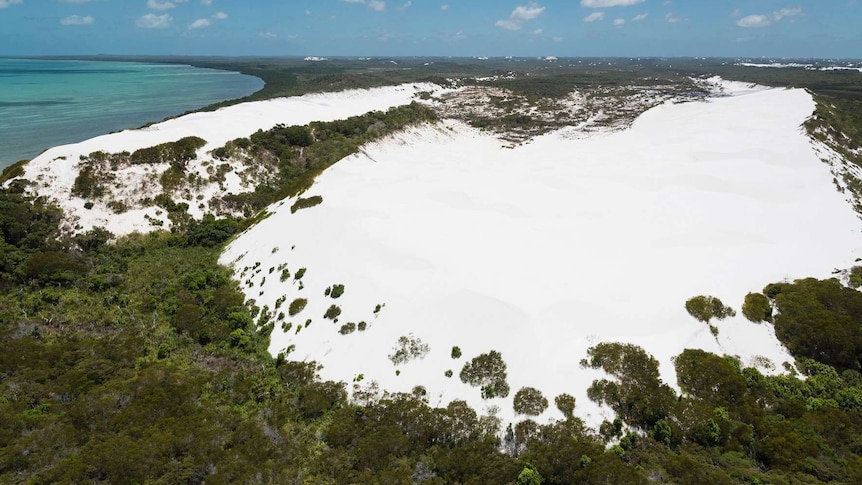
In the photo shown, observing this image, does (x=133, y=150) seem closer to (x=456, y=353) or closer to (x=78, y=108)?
(x=456, y=353)

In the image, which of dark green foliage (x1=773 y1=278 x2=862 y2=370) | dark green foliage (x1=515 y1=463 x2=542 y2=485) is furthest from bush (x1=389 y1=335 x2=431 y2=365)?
dark green foliage (x1=773 y1=278 x2=862 y2=370)

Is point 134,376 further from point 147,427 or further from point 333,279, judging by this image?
point 333,279

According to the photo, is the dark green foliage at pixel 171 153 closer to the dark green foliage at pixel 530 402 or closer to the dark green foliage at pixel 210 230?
the dark green foliage at pixel 210 230

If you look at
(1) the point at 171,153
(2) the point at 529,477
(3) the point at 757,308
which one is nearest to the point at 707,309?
(3) the point at 757,308

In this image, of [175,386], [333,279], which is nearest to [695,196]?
[333,279]

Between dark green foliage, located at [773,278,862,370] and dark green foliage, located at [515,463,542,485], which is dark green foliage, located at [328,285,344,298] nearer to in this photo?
dark green foliage, located at [515,463,542,485]

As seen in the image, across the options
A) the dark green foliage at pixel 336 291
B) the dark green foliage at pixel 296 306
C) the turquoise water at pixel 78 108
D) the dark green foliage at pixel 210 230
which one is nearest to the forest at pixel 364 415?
the dark green foliage at pixel 296 306
